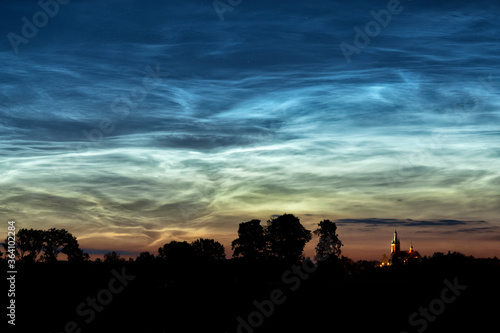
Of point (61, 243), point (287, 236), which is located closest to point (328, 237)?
point (287, 236)

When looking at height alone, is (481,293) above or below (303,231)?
below

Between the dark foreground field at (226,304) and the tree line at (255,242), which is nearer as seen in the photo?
the dark foreground field at (226,304)

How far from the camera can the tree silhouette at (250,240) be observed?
13875 centimetres

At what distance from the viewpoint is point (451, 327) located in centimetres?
6119

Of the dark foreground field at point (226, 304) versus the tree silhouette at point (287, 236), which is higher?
the tree silhouette at point (287, 236)

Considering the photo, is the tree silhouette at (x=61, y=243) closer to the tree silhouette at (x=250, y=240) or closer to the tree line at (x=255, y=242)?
the tree line at (x=255, y=242)

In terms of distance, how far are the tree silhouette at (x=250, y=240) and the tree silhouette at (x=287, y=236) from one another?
1867 millimetres

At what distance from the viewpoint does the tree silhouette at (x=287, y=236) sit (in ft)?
449

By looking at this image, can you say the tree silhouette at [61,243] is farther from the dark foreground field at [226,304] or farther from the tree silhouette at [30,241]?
the dark foreground field at [226,304]

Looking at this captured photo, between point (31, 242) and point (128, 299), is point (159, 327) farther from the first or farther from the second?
point (31, 242)

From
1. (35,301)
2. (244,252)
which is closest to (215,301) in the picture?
(35,301)

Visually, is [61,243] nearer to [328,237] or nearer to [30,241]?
[30,241]

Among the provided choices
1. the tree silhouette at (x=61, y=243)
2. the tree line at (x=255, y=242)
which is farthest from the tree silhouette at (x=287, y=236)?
the tree silhouette at (x=61, y=243)

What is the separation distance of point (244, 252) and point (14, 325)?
8397cm
